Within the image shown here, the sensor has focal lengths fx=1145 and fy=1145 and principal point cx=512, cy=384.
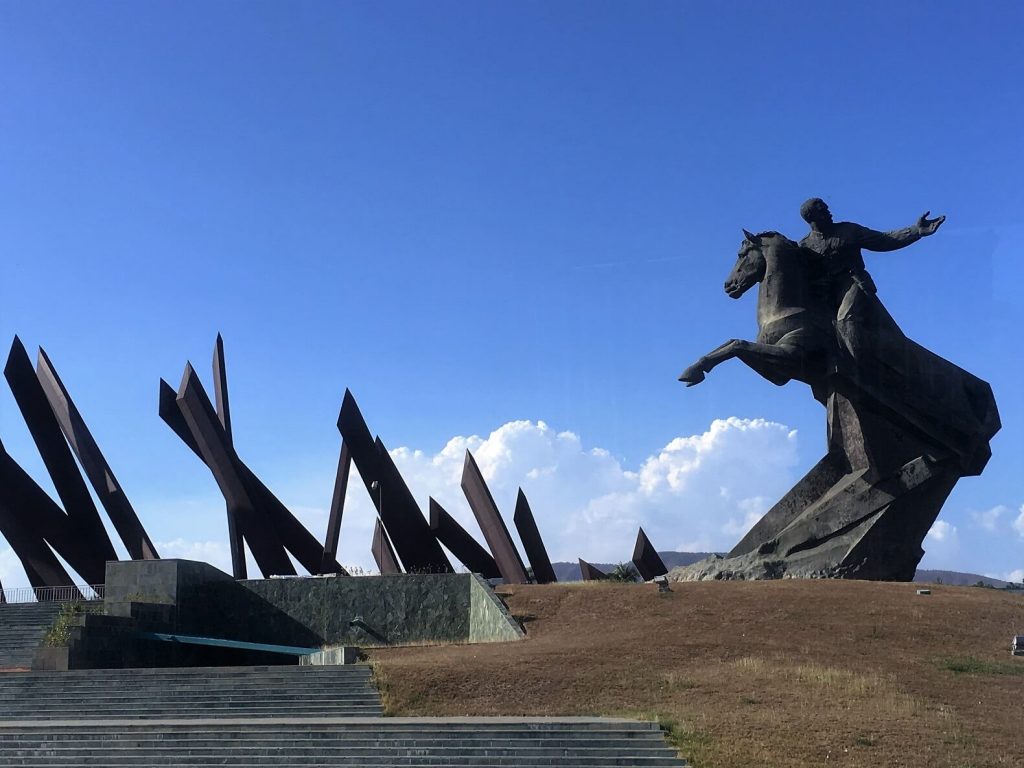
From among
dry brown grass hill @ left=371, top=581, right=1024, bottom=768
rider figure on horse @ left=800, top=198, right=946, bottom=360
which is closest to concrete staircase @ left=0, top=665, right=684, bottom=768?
dry brown grass hill @ left=371, top=581, right=1024, bottom=768

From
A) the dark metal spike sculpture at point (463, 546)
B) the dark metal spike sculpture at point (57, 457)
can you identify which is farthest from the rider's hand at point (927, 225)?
the dark metal spike sculpture at point (57, 457)

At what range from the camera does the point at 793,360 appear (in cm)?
2148

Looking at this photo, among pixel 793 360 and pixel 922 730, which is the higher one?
pixel 793 360

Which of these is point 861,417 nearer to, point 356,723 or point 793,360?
point 793,360

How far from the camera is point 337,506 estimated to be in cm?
2831

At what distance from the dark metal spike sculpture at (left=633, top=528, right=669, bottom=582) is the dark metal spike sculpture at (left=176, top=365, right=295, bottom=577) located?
8.44m

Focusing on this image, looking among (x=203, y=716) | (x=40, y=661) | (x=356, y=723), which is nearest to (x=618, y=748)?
(x=356, y=723)

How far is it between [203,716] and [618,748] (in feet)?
17.5

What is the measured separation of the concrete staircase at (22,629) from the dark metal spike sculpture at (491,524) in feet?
34.5

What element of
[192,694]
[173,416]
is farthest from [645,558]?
[192,694]

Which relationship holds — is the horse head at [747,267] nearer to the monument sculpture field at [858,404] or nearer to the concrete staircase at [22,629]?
the monument sculpture field at [858,404]

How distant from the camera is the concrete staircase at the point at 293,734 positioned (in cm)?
1089

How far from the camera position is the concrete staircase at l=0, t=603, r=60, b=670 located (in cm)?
1981

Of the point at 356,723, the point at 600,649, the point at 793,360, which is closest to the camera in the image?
the point at 356,723
